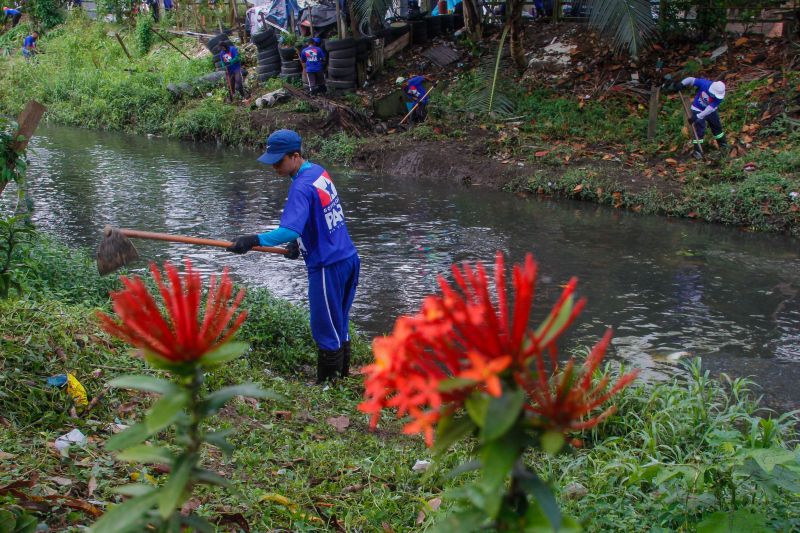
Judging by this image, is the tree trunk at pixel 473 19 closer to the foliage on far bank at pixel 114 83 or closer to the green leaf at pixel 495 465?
the foliage on far bank at pixel 114 83

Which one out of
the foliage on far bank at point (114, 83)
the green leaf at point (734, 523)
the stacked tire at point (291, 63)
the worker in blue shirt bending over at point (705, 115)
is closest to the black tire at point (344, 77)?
the stacked tire at point (291, 63)

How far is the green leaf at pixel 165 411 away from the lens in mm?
1729

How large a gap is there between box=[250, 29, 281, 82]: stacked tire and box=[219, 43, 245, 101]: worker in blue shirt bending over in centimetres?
72

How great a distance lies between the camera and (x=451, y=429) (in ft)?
5.61

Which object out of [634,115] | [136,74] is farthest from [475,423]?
[136,74]

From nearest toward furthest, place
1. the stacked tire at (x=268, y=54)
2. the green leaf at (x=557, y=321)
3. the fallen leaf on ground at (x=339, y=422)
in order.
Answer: the green leaf at (x=557, y=321), the fallen leaf on ground at (x=339, y=422), the stacked tire at (x=268, y=54)

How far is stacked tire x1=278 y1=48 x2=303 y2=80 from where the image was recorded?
1986 cm

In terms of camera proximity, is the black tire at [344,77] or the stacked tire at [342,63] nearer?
the stacked tire at [342,63]

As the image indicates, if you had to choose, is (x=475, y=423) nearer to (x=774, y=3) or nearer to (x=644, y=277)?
(x=644, y=277)

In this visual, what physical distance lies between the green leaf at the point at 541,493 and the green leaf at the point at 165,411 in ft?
2.45

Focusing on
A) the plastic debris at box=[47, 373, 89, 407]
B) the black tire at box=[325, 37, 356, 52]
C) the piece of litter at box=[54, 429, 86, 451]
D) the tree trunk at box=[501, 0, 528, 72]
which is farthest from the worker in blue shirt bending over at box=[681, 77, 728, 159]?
the piece of litter at box=[54, 429, 86, 451]

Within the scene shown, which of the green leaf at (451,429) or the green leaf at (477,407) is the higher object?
the green leaf at (477,407)

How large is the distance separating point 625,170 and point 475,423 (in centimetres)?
1180

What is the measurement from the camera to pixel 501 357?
1.58 meters
